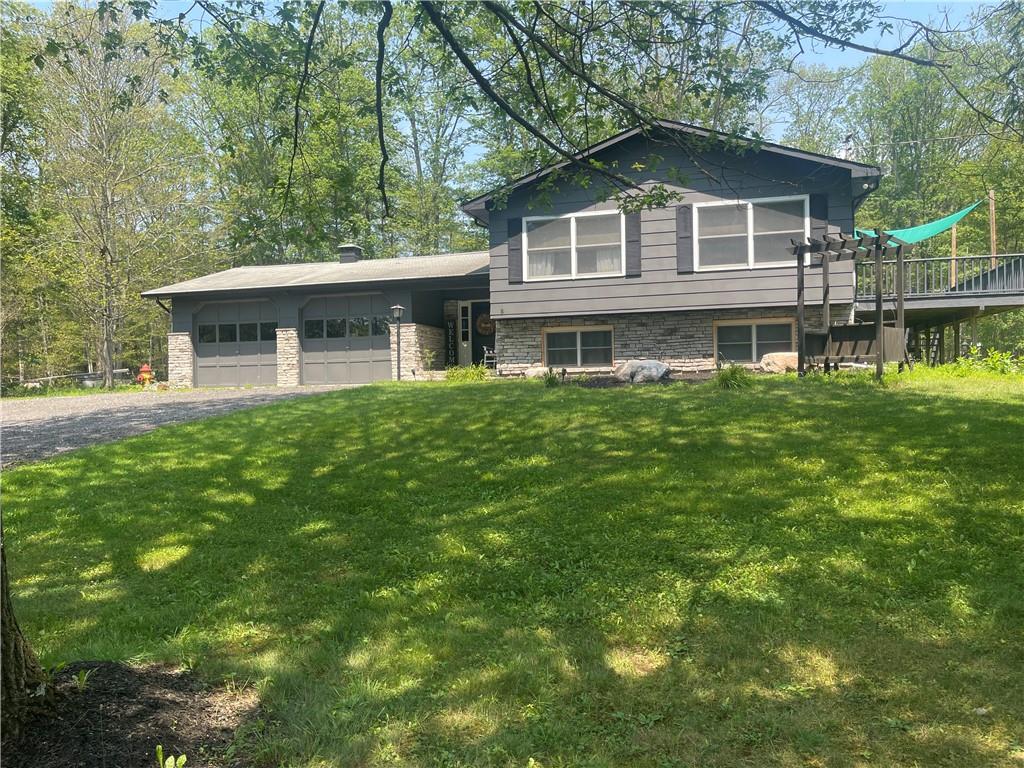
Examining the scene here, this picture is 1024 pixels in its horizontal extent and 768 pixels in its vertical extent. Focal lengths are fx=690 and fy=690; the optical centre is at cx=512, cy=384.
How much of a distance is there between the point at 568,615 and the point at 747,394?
659cm

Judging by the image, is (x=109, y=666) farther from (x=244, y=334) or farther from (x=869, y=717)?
(x=244, y=334)

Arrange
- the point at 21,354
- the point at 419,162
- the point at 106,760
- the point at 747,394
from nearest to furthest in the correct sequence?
Result: the point at 106,760, the point at 747,394, the point at 21,354, the point at 419,162

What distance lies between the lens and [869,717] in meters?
2.59

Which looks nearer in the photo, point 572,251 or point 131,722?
point 131,722

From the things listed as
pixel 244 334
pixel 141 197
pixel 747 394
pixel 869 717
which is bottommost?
pixel 869 717

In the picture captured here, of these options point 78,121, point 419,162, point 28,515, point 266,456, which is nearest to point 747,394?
point 266,456

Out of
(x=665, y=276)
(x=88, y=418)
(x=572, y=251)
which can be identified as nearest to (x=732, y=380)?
(x=665, y=276)

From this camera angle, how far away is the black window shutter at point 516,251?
56.1ft

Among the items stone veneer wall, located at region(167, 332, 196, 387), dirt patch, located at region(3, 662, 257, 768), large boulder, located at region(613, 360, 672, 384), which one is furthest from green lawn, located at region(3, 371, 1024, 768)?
stone veneer wall, located at region(167, 332, 196, 387)

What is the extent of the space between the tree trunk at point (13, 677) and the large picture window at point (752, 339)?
15.7 meters

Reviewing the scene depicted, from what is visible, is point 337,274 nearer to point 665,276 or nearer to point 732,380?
point 665,276

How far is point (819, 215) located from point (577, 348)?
633 cm

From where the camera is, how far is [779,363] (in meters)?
14.3

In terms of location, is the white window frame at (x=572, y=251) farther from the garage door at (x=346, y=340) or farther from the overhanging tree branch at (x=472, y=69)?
the overhanging tree branch at (x=472, y=69)
